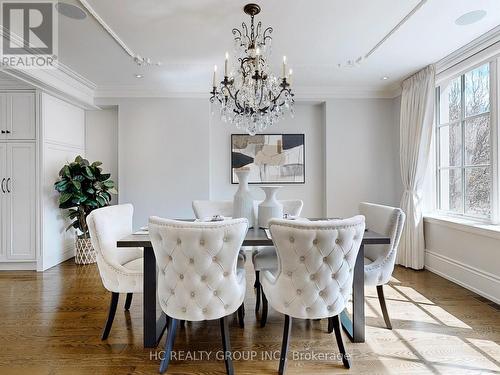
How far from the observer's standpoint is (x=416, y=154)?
3.73 meters

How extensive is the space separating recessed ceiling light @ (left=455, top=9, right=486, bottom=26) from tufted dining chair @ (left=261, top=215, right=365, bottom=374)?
220cm

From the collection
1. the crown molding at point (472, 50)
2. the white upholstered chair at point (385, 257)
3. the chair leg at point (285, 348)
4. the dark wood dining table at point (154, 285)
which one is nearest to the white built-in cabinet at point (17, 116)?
the dark wood dining table at point (154, 285)

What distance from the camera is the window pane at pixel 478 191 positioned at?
3.04 m

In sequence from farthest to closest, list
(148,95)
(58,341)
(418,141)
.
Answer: (148,95)
(418,141)
(58,341)

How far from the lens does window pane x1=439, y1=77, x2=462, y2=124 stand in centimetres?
347

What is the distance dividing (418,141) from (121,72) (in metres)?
3.98

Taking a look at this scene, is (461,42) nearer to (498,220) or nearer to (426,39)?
(426,39)

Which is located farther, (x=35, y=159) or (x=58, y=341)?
(x=35, y=159)

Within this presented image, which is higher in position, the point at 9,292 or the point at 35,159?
the point at 35,159

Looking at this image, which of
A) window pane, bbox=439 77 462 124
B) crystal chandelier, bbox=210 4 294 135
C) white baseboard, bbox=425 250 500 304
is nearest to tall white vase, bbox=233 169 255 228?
crystal chandelier, bbox=210 4 294 135

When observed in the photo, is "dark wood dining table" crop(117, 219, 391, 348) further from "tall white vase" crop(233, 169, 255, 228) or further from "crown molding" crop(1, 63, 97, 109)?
"crown molding" crop(1, 63, 97, 109)

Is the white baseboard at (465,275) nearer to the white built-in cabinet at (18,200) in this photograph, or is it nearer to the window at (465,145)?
the window at (465,145)

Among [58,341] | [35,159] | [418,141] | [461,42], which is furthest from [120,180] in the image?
[461,42]

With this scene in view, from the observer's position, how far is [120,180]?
4504 millimetres
